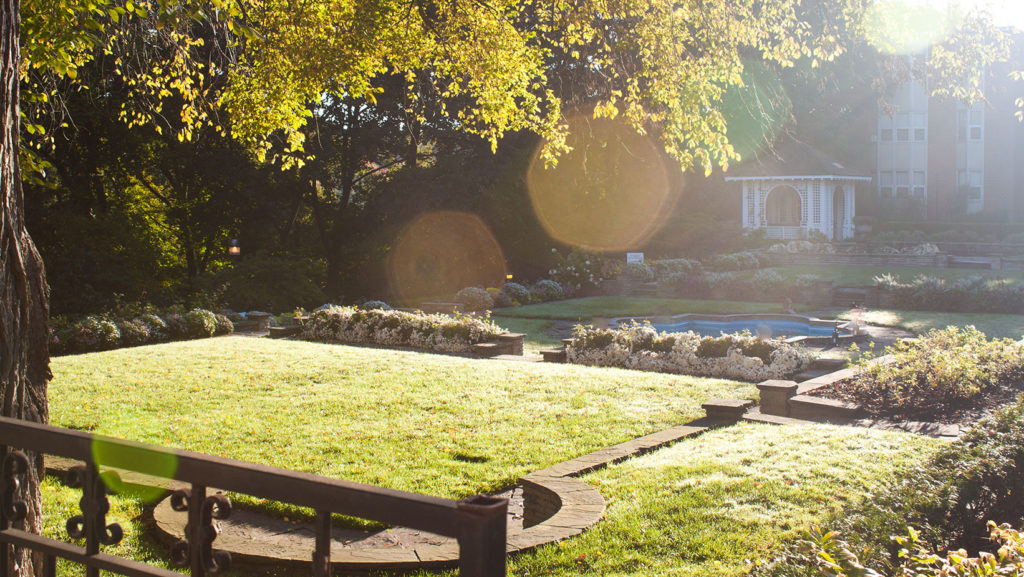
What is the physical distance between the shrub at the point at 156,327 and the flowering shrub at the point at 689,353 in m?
8.10

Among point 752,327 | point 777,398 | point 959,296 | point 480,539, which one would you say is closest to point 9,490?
point 480,539

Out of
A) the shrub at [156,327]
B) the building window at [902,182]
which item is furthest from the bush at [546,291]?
the building window at [902,182]

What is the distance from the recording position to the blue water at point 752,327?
19.7m

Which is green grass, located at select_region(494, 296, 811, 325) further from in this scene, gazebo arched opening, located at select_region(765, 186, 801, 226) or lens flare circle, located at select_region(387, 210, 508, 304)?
gazebo arched opening, located at select_region(765, 186, 801, 226)

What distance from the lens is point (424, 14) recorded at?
363 inches

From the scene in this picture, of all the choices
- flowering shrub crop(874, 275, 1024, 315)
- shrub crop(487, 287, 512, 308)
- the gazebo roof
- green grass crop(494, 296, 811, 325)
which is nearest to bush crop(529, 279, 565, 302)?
green grass crop(494, 296, 811, 325)

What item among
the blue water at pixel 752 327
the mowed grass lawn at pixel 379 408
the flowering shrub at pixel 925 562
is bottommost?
the blue water at pixel 752 327

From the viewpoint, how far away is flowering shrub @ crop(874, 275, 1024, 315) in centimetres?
2031

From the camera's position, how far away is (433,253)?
29969 mm

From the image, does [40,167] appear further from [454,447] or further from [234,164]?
[234,164]

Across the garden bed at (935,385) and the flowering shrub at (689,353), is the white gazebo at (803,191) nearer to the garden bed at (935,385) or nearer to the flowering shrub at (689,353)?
the flowering shrub at (689,353)

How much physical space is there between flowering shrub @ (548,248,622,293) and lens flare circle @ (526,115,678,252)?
265 cm

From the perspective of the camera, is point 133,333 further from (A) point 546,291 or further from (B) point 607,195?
(B) point 607,195

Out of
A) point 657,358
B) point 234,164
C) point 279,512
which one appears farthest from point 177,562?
point 234,164
